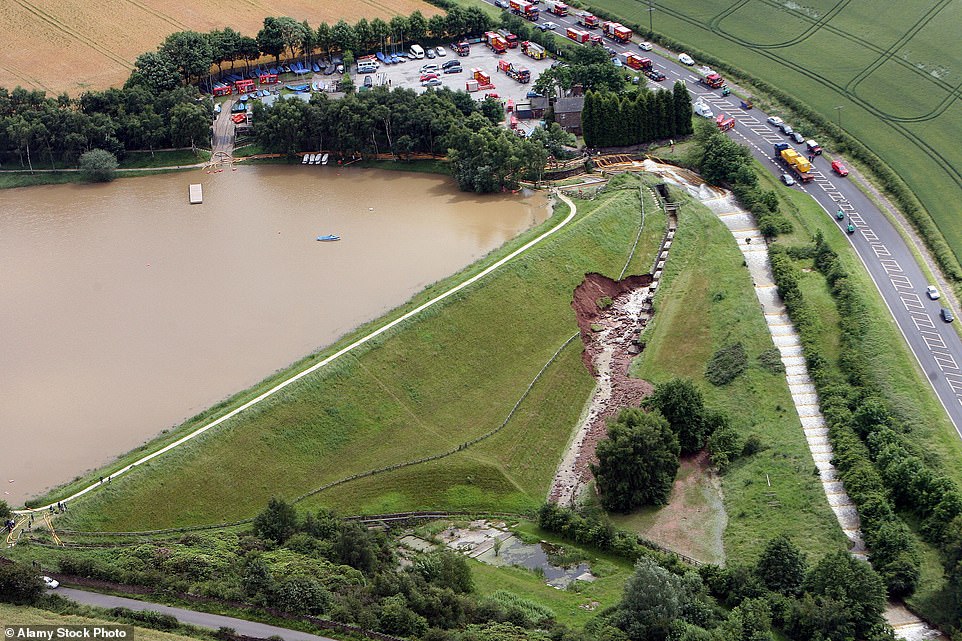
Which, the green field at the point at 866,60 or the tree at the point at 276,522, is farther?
the green field at the point at 866,60

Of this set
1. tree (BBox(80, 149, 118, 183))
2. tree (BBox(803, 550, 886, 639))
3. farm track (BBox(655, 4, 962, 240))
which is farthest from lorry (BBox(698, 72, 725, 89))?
tree (BBox(803, 550, 886, 639))

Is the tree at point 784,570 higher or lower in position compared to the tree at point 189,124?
lower

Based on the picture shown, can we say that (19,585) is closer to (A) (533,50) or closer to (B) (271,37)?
(B) (271,37)

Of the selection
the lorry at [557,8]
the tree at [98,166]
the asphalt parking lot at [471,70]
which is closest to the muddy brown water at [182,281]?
the tree at [98,166]

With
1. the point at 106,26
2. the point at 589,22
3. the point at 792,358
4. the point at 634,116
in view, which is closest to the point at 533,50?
the point at 589,22

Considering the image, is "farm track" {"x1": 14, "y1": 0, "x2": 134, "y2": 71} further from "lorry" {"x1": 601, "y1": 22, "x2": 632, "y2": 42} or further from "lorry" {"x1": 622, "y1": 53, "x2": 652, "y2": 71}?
"lorry" {"x1": 622, "y1": 53, "x2": 652, "y2": 71}

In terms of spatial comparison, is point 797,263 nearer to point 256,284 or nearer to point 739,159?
point 739,159

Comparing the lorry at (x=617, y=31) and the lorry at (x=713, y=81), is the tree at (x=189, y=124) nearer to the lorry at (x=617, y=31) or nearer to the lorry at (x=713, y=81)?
the lorry at (x=617, y=31)
